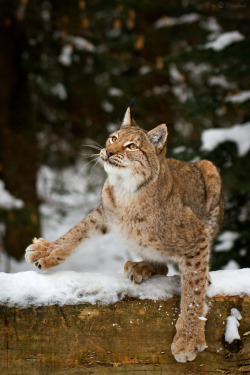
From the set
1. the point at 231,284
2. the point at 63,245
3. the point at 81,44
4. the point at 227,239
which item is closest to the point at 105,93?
the point at 81,44

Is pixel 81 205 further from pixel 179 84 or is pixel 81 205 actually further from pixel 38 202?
pixel 179 84

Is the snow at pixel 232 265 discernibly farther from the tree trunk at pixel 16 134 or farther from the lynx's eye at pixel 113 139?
the tree trunk at pixel 16 134

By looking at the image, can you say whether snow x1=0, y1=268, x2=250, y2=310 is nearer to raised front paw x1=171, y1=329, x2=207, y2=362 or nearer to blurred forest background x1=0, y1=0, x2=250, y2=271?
raised front paw x1=171, y1=329, x2=207, y2=362

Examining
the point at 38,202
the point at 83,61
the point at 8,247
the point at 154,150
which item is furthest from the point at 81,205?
the point at 154,150

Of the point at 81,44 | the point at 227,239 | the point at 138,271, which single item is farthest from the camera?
the point at 81,44

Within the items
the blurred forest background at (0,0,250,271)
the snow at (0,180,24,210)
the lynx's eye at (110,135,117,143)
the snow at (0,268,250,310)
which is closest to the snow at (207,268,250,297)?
the snow at (0,268,250,310)

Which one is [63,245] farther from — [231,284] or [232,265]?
[232,265]

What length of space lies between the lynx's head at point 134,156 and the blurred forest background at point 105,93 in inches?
96.2

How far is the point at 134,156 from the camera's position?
327cm

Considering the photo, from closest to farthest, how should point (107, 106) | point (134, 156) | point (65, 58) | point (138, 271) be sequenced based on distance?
point (138, 271) → point (134, 156) → point (65, 58) → point (107, 106)

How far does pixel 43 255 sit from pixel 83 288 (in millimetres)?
587

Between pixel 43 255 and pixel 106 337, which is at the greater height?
pixel 43 255

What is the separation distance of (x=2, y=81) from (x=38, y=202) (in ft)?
7.69

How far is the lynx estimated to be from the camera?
3158 millimetres
